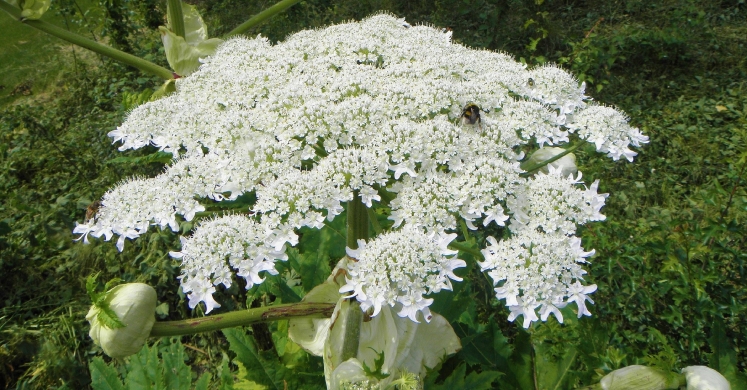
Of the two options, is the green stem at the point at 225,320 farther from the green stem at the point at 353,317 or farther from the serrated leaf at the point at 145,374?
the serrated leaf at the point at 145,374

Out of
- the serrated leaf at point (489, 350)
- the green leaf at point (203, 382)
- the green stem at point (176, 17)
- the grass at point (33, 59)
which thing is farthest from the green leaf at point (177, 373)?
the grass at point (33, 59)

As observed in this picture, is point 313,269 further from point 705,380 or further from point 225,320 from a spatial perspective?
point 705,380

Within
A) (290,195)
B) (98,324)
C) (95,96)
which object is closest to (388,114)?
(290,195)

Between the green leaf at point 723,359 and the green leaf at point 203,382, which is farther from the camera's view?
the green leaf at point 203,382

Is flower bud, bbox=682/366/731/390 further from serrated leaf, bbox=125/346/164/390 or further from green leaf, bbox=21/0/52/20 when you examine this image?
green leaf, bbox=21/0/52/20

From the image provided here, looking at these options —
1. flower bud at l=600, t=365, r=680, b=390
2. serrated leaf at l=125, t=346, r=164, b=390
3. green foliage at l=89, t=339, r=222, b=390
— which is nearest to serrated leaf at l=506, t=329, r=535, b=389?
flower bud at l=600, t=365, r=680, b=390

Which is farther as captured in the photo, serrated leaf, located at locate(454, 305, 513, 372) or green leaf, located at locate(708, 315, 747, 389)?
serrated leaf, located at locate(454, 305, 513, 372)
